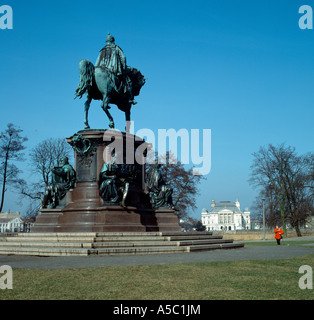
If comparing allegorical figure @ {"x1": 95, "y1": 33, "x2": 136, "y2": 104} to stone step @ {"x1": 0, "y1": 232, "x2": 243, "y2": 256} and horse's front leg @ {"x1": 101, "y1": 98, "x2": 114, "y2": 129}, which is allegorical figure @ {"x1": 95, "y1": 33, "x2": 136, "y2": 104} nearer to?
horse's front leg @ {"x1": 101, "y1": 98, "x2": 114, "y2": 129}

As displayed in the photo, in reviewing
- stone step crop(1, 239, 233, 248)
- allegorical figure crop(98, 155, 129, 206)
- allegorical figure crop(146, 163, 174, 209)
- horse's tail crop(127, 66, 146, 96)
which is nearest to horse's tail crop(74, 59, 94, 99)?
horse's tail crop(127, 66, 146, 96)

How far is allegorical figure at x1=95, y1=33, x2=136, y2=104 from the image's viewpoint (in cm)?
2150

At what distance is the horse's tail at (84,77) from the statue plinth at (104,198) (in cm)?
221

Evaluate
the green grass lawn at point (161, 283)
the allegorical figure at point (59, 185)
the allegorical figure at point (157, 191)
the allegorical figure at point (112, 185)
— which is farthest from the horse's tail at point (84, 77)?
the green grass lawn at point (161, 283)

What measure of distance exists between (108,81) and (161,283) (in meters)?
14.9

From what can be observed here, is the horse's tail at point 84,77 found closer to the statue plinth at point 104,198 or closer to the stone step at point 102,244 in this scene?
the statue plinth at point 104,198

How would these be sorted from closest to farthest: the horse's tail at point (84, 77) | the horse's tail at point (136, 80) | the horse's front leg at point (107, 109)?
1. the horse's tail at point (84, 77)
2. the horse's front leg at point (107, 109)
3. the horse's tail at point (136, 80)

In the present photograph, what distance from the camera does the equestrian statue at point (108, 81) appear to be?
2097cm

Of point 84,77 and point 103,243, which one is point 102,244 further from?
point 84,77

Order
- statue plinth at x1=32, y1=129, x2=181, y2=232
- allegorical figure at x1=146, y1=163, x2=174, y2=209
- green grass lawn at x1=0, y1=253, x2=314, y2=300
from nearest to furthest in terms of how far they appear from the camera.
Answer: green grass lawn at x1=0, y1=253, x2=314, y2=300 < statue plinth at x1=32, y1=129, x2=181, y2=232 < allegorical figure at x1=146, y1=163, x2=174, y2=209

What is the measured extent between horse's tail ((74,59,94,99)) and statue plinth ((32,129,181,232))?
2.21 meters

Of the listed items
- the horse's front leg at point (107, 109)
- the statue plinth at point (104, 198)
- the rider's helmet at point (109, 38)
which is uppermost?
the rider's helmet at point (109, 38)

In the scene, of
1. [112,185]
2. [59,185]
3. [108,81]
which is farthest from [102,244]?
[108,81]
